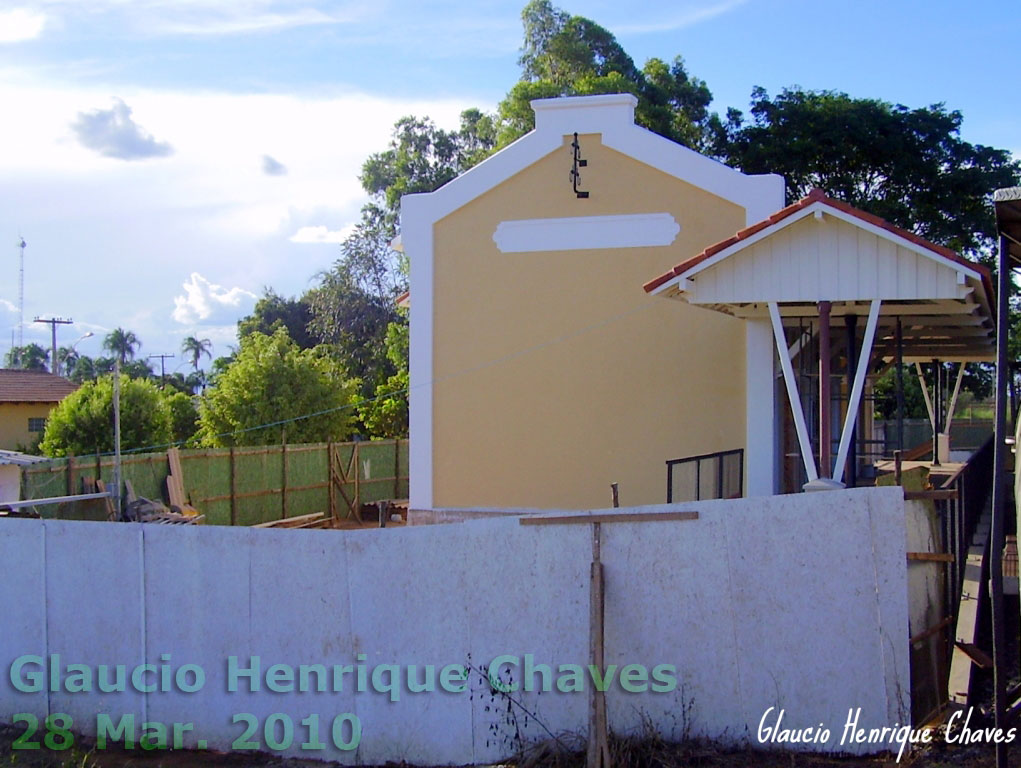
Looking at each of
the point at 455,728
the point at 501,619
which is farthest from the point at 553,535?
the point at 455,728

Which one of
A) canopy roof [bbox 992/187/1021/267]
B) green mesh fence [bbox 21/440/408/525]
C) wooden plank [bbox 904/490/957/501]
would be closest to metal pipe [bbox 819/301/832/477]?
wooden plank [bbox 904/490/957/501]

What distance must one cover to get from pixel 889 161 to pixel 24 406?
35.3m

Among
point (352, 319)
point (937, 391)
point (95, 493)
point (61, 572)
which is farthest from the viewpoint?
point (352, 319)

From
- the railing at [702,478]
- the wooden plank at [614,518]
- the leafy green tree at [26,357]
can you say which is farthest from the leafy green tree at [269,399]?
the leafy green tree at [26,357]

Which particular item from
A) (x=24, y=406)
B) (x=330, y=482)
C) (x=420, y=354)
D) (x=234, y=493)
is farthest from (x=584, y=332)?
(x=24, y=406)

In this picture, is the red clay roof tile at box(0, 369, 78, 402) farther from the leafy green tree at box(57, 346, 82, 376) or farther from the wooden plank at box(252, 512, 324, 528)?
the leafy green tree at box(57, 346, 82, 376)

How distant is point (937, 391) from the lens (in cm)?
2214

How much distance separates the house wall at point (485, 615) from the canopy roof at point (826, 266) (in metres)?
4.06

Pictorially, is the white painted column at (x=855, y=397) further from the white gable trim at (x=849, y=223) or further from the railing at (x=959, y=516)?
the railing at (x=959, y=516)

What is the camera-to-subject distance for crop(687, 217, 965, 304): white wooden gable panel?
32.6ft

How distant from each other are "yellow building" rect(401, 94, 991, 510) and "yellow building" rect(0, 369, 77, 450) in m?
32.5

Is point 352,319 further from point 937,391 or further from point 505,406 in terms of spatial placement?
point 505,406

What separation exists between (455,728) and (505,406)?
7.95 metres

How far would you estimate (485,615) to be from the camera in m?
7.14
